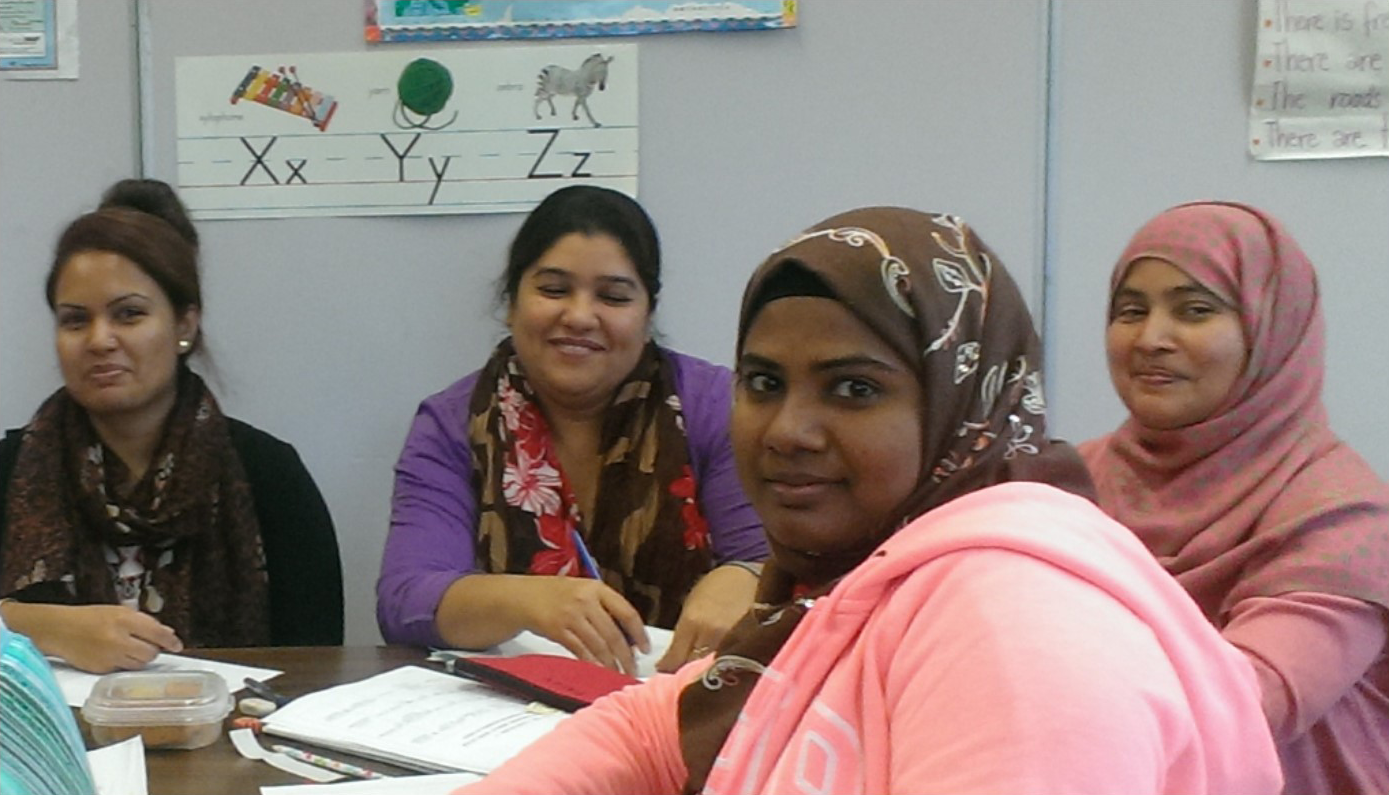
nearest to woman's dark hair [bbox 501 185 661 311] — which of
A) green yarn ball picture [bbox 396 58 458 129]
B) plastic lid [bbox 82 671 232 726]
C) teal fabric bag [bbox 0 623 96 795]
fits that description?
green yarn ball picture [bbox 396 58 458 129]

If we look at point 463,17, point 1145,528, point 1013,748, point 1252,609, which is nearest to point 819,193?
point 463,17

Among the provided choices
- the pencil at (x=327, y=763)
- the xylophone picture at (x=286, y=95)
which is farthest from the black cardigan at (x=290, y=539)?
the pencil at (x=327, y=763)

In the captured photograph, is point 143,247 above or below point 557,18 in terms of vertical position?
below

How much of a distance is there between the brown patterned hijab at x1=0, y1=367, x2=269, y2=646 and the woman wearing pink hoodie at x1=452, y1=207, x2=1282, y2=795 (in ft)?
3.15

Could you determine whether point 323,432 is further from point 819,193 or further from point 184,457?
point 819,193

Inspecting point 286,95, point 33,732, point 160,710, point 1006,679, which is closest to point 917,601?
point 1006,679

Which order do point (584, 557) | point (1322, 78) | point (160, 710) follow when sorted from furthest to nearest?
1. point (1322, 78)
2. point (584, 557)
3. point (160, 710)

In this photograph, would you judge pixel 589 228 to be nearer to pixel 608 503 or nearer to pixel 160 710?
pixel 608 503

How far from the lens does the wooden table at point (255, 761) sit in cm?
98

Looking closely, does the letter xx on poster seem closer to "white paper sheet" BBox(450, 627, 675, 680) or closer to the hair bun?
the hair bun

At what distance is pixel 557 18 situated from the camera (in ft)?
6.31

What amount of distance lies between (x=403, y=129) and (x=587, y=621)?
1004 millimetres

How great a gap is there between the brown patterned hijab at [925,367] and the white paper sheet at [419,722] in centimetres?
26

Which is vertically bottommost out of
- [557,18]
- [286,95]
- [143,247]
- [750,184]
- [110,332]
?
[110,332]
